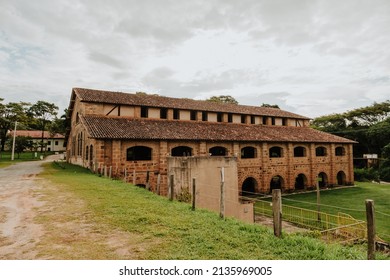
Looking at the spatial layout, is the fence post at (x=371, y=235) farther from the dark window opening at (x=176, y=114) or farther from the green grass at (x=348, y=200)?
the dark window opening at (x=176, y=114)

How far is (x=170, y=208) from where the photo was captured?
7879 millimetres

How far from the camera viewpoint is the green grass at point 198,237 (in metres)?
4.45

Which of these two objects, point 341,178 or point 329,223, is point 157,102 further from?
point 341,178

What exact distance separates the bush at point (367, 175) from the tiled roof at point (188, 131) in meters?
10.2

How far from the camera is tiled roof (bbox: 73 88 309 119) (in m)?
21.9

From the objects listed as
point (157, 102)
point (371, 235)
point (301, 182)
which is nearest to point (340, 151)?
point (301, 182)

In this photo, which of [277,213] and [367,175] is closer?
[277,213]

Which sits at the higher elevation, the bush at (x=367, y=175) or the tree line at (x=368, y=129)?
the tree line at (x=368, y=129)

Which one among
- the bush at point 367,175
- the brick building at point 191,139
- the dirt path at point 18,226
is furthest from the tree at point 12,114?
the bush at point 367,175

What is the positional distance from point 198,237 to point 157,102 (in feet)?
67.1

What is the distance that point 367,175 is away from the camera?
35.4m

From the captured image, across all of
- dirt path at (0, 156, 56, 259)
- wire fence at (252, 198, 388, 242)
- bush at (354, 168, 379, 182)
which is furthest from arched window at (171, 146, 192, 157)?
bush at (354, 168, 379, 182)

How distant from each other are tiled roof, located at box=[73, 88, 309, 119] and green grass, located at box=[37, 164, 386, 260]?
15.5 metres

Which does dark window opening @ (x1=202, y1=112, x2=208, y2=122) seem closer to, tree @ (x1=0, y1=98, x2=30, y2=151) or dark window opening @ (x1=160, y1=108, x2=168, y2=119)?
dark window opening @ (x1=160, y1=108, x2=168, y2=119)
